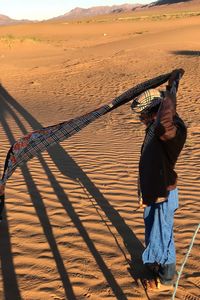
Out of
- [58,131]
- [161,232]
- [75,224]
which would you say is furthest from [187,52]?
[161,232]

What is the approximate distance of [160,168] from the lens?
11.9 feet

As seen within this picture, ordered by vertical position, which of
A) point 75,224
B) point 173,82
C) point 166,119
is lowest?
point 75,224

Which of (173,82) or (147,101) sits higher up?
(173,82)

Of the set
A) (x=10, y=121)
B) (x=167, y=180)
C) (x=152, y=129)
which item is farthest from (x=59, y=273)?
(x=10, y=121)

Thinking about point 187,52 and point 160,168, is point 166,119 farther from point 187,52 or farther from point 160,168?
point 187,52

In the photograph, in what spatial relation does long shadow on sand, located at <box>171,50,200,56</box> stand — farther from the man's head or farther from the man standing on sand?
the man's head

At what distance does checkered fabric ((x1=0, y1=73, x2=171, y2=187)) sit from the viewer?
162 inches

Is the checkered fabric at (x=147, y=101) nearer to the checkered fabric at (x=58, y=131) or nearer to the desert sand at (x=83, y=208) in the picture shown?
the checkered fabric at (x=58, y=131)

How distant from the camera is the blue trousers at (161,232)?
3.80 m

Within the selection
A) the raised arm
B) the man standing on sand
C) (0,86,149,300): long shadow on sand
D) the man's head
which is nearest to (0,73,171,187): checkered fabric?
the man standing on sand

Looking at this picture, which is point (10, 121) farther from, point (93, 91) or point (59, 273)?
point (59, 273)

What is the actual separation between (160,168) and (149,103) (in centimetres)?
56

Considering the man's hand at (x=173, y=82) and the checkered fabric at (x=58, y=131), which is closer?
the man's hand at (x=173, y=82)

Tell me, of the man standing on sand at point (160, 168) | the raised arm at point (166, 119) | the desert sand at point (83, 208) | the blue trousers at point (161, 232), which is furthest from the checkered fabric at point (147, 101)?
the desert sand at point (83, 208)
